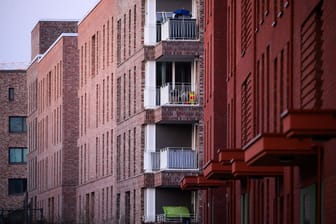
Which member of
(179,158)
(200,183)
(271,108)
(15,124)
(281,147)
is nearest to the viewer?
(281,147)

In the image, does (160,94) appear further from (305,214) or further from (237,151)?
(305,214)

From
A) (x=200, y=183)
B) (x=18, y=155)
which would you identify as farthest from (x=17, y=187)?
(x=200, y=183)

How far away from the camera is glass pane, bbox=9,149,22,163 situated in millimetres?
141975

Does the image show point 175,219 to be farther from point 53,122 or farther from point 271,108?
point 53,122

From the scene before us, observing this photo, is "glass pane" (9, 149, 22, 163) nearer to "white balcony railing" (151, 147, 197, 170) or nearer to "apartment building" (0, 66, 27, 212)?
"apartment building" (0, 66, 27, 212)

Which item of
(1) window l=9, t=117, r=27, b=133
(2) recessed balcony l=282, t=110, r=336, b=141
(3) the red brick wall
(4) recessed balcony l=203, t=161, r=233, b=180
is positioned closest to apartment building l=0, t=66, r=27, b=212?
(1) window l=9, t=117, r=27, b=133

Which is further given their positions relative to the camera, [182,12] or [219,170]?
[182,12]

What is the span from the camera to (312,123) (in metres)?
28.3

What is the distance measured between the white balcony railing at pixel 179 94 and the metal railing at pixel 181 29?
7.20 ft

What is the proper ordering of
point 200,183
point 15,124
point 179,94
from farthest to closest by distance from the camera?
point 15,124 → point 179,94 → point 200,183

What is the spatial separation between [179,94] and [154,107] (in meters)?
Result: 2.33

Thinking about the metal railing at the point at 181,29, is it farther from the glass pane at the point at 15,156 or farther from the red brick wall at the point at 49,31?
the glass pane at the point at 15,156

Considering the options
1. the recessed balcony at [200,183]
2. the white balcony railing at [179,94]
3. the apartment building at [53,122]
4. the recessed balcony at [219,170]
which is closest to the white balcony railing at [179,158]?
the white balcony railing at [179,94]

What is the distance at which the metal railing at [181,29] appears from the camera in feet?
246
